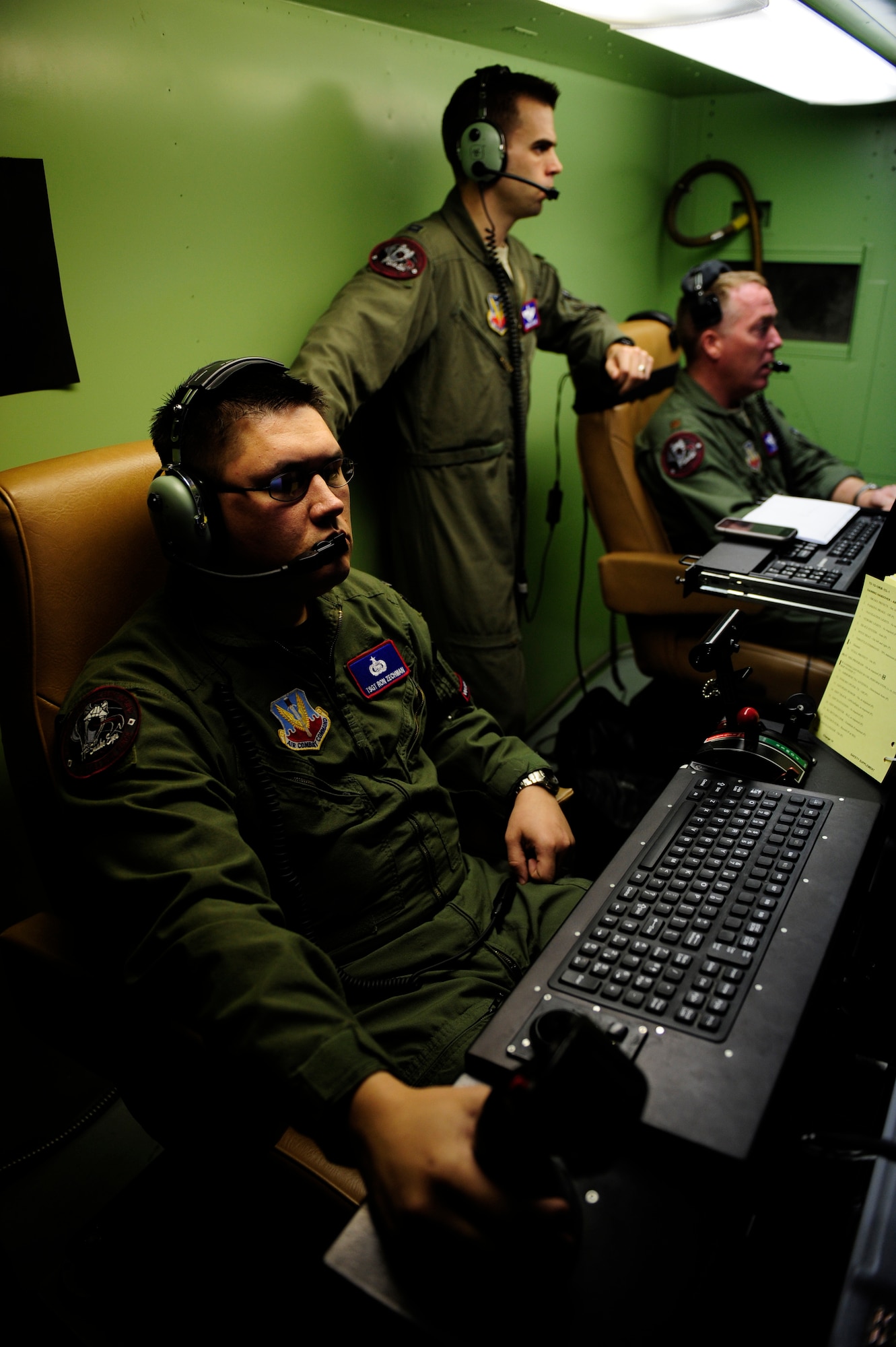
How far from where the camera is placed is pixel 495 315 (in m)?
2.00

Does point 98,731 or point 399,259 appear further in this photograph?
point 399,259

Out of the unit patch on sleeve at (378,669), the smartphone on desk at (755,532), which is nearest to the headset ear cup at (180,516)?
the unit patch on sleeve at (378,669)

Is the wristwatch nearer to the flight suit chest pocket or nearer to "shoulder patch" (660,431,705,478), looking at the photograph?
the flight suit chest pocket

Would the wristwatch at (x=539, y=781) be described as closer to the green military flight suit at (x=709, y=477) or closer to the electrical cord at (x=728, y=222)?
the green military flight suit at (x=709, y=477)

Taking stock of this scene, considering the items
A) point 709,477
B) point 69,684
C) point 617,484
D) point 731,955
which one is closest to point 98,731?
point 69,684

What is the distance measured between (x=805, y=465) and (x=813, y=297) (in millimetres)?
814

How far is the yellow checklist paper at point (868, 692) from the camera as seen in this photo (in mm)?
1039

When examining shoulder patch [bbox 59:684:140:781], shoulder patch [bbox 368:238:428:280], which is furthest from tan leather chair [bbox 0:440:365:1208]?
shoulder patch [bbox 368:238:428:280]

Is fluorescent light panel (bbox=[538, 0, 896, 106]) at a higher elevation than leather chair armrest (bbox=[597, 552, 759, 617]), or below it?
higher

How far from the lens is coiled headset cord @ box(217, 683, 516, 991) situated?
40.4 inches

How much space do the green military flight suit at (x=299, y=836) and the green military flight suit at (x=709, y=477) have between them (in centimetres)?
105

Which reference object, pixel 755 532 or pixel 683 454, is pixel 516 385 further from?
pixel 755 532

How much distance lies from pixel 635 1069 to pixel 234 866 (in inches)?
17.4

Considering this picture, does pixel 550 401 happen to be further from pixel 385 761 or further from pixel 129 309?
pixel 385 761
